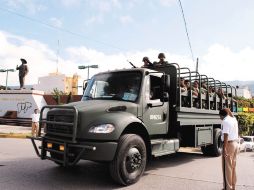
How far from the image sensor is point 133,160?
648 cm

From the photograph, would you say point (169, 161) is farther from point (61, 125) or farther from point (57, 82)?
point (57, 82)

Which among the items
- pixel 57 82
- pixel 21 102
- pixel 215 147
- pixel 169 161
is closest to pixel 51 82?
pixel 57 82

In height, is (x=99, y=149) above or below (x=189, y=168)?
above

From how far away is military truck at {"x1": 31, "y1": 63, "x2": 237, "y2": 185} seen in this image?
611 centimetres

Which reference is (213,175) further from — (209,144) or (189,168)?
(209,144)

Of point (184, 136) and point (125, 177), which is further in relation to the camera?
point (184, 136)

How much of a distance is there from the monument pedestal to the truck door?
25.5 m

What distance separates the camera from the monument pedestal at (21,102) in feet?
104

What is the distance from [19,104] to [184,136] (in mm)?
26046

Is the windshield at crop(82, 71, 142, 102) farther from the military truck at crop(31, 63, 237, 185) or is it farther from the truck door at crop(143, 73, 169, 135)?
the truck door at crop(143, 73, 169, 135)

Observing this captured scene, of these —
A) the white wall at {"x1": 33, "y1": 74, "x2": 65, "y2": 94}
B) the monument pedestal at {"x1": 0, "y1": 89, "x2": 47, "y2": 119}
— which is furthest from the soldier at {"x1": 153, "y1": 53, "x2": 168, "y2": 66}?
the white wall at {"x1": 33, "y1": 74, "x2": 65, "y2": 94}

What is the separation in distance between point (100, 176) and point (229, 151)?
2883 mm

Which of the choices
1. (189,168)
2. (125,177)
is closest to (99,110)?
(125,177)

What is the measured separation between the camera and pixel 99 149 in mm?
5980
